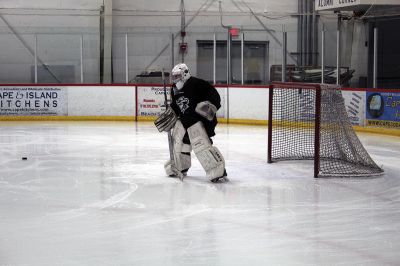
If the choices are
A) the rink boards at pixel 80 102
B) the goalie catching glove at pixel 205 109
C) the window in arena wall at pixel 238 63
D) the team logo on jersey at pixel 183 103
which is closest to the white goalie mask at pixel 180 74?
the team logo on jersey at pixel 183 103

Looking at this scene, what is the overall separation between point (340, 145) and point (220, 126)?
23.0 feet

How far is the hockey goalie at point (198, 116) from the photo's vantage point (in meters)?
8.45

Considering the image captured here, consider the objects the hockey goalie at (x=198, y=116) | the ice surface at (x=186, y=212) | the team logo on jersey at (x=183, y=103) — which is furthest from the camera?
the team logo on jersey at (x=183, y=103)

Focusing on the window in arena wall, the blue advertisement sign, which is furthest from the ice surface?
the window in arena wall

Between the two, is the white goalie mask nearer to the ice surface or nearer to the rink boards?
the ice surface

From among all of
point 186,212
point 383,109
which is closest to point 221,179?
point 186,212

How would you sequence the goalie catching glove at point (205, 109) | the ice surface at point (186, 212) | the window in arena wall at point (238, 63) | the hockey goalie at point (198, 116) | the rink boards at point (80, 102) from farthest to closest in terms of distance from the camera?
1. the rink boards at point (80, 102)
2. the window in arena wall at point (238, 63)
3. the hockey goalie at point (198, 116)
4. the goalie catching glove at point (205, 109)
5. the ice surface at point (186, 212)

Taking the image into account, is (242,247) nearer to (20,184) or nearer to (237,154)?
(20,184)

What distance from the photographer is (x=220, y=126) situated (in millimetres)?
16141

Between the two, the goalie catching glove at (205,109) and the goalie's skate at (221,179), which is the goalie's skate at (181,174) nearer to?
the goalie's skate at (221,179)

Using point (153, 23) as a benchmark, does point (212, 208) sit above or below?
below

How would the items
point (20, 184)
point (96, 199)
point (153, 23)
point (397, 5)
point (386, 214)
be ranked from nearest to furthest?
point (386, 214), point (96, 199), point (20, 184), point (397, 5), point (153, 23)

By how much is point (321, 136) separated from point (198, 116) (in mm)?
1653

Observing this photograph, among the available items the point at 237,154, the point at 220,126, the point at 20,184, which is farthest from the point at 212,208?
the point at 220,126
